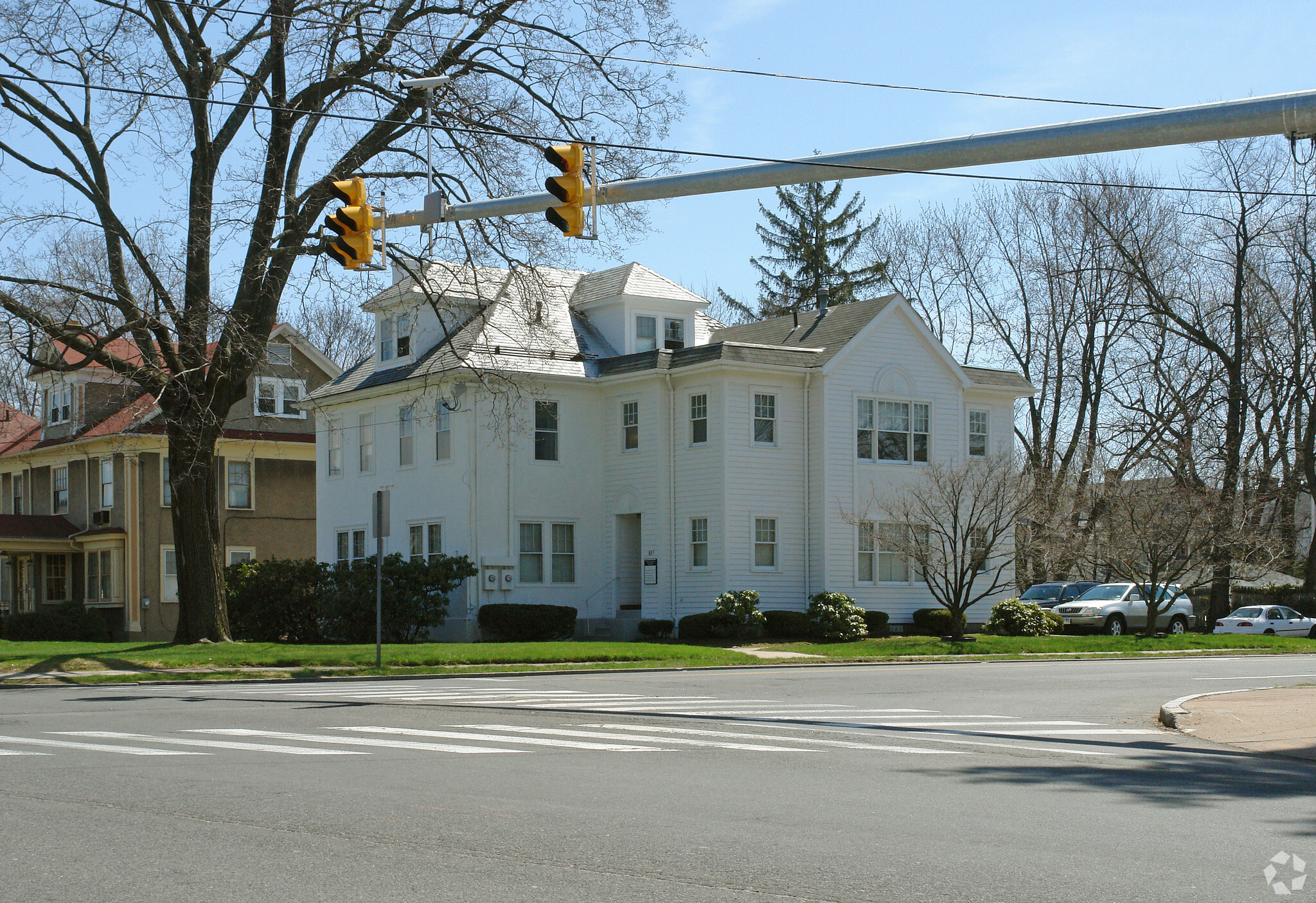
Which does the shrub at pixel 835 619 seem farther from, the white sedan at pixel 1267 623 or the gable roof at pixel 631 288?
the white sedan at pixel 1267 623

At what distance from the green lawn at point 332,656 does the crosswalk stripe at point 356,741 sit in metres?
10.6

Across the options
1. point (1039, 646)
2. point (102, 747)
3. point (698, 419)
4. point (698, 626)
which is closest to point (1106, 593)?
point (1039, 646)

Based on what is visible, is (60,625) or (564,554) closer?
(564,554)

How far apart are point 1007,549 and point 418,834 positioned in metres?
34.2

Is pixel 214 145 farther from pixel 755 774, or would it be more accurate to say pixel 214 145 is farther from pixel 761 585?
pixel 755 774

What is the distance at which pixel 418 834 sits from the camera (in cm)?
768

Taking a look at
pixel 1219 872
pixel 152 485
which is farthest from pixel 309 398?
pixel 1219 872

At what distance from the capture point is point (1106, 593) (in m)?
40.8

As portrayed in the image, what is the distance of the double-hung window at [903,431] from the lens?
3738cm

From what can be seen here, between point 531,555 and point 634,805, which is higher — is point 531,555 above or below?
above

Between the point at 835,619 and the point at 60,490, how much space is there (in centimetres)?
3025

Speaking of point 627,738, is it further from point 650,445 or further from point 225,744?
point 650,445

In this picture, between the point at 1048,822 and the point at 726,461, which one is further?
the point at 726,461

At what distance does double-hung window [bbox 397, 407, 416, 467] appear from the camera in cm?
3850
